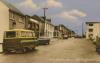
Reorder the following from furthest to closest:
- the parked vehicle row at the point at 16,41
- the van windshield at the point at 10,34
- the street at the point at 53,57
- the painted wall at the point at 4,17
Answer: the painted wall at the point at 4,17, the van windshield at the point at 10,34, the parked vehicle row at the point at 16,41, the street at the point at 53,57

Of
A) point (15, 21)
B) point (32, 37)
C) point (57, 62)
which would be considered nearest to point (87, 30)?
point (15, 21)

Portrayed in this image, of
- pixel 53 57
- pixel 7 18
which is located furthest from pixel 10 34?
pixel 7 18

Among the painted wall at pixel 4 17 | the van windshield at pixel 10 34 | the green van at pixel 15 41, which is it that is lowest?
the green van at pixel 15 41

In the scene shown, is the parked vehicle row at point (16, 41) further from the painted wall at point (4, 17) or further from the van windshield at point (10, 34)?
the painted wall at point (4, 17)

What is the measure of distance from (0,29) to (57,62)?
109 ft

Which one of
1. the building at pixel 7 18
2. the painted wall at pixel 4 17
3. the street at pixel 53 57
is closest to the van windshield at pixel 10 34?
the street at pixel 53 57

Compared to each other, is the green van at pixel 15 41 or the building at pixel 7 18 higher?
the building at pixel 7 18

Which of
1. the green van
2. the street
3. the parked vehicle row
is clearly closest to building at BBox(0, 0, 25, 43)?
the parked vehicle row

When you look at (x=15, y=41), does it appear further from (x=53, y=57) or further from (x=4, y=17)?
(x=4, y=17)

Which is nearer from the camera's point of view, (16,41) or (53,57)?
(53,57)

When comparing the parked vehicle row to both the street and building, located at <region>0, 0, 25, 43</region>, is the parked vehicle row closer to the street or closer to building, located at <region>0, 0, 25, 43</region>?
the street

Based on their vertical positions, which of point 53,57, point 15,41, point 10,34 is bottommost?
point 53,57

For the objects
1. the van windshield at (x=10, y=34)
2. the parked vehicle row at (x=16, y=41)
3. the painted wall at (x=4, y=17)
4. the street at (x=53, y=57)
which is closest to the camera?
the street at (x=53, y=57)

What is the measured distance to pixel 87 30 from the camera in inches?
6403
